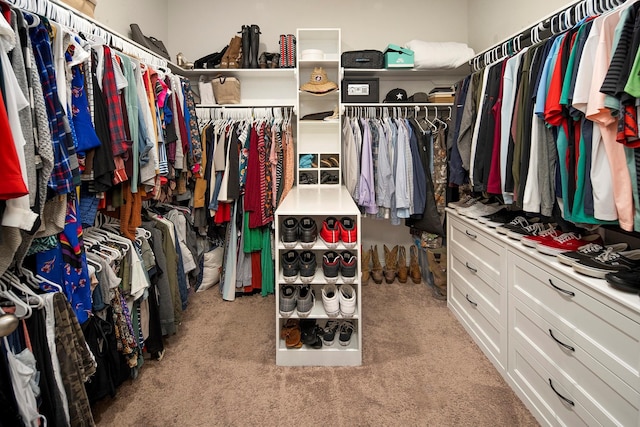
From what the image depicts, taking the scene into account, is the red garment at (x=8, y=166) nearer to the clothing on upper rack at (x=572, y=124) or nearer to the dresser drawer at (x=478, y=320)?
the clothing on upper rack at (x=572, y=124)

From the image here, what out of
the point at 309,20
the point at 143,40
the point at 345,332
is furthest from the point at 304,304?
the point at 309,20

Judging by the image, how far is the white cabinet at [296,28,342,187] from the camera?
3.12 m

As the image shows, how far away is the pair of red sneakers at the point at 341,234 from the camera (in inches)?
78.5

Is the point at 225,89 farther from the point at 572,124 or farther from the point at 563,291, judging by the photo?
the point at 563,291

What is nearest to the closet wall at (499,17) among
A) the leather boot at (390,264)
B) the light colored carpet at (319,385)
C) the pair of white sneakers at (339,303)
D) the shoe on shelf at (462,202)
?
the shoe on shelf at (462,202)

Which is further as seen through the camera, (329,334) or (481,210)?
(481,210)

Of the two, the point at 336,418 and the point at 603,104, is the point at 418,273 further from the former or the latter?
the point at 603,104

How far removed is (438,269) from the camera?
2.99 meters

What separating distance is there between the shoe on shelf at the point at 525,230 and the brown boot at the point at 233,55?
2.44 metres

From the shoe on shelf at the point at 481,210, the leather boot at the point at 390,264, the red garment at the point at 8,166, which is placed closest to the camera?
the red garment at the point at 8,166

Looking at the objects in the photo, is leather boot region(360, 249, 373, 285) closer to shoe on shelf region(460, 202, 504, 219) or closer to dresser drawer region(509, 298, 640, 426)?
shoe on shelf region(460, 202, 504, 219)

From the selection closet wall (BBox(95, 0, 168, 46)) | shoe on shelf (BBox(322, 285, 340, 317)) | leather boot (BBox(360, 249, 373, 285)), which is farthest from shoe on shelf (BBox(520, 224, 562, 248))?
closet wall (BBox(95, 0, 168, 46))

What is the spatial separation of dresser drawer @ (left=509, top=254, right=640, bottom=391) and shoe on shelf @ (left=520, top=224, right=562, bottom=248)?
0.09 metres

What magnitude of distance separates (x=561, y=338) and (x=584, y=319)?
0.53 feet
